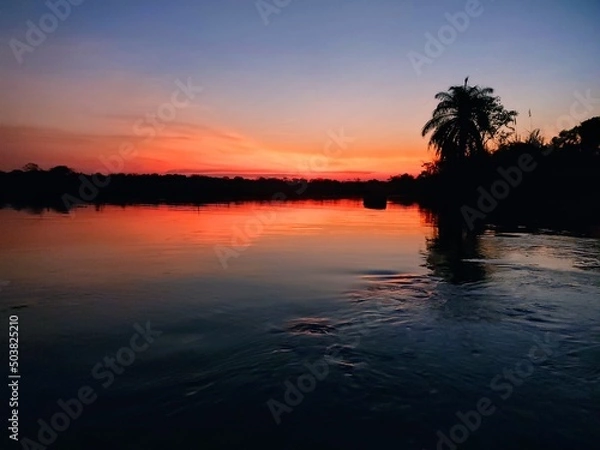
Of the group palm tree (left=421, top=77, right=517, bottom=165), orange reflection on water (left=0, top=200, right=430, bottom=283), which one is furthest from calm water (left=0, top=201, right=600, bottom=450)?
palm tree (left=421, top=77, right=517, bottom=165)

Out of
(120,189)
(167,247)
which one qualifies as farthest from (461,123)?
(120,189)

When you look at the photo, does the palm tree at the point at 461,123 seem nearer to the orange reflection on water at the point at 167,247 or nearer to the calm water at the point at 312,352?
the orange reflection on water at the point at 167,247

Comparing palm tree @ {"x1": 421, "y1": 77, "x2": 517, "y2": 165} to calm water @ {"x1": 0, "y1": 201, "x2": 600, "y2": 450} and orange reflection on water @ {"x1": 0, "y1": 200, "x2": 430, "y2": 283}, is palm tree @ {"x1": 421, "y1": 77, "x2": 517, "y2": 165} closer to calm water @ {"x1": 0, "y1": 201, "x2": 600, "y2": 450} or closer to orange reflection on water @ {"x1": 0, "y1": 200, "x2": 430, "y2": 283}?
orange reflection on water @ {"x1": 0, "y1": 200, "x2": 430, "y2": 283}

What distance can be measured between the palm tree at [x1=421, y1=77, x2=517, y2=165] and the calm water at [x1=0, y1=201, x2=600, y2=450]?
1139 inches

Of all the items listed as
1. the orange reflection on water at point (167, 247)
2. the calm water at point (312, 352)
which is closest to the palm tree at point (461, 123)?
the orange reflection on water at point (167, 247)

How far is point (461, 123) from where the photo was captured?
3919 centimetres

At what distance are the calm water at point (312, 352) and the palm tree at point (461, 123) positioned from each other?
28.9 m

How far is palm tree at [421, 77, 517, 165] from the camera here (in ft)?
129

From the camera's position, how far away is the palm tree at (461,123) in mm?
39250

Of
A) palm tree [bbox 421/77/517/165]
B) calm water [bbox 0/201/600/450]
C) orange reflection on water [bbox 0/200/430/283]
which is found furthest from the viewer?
palm tree [bbox 421/77/517/165]

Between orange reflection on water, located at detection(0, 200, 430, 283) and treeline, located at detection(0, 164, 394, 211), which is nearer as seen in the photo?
orange reflection on water, located at detection(0, 200, 430, 283)


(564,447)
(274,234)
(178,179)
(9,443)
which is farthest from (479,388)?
(178,179)

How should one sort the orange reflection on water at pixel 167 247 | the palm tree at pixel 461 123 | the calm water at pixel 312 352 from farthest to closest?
the palm tree at pixel 461 123, the orange reflection on water at pixel 167 247, the calm water at pixel 312 352

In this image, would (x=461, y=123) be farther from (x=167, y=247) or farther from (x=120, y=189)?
(x=120, y=189)
